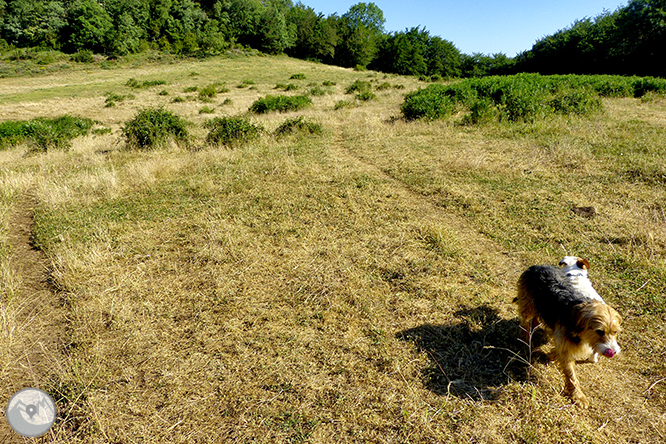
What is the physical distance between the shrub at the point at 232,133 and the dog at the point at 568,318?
9.57 m

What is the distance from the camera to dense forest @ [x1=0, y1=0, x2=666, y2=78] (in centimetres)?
4362

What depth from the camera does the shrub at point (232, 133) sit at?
35.1ft

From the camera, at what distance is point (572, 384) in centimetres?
259

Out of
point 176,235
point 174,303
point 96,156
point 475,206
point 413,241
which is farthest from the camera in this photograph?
point 96,156

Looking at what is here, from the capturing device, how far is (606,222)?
5.12 m

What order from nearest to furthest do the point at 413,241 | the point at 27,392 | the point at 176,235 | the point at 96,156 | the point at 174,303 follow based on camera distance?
the point at 27,392, the point at 174,303, the point at 413,241, the point at 176,235, the point at 96,156

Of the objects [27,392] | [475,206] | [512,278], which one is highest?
[475,206]

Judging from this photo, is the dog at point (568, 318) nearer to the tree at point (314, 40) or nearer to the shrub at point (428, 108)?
the shrub at point (428, 108)

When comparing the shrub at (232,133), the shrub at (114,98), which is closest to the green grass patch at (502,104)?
the shrub at (232,133)

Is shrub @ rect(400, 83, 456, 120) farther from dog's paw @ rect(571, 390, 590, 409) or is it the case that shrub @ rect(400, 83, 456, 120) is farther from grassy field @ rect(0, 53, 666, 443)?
dog's paw @ rect(571, 390, 590, 409)

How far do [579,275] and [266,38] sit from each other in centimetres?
6731

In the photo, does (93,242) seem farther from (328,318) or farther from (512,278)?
(512,278)

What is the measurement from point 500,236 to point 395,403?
336 cm

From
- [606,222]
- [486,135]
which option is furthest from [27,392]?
[486,135]
